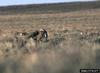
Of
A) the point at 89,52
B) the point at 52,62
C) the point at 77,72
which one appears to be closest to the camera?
the point at 77,72

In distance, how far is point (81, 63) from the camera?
1401 cm

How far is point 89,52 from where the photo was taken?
1527cm

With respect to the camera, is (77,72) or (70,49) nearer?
(77,72)

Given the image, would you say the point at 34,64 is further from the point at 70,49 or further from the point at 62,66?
the point at 70,49

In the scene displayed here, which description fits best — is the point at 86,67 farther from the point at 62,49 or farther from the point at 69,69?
the point at 62,49

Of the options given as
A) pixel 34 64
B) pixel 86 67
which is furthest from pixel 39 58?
pixel 86 67

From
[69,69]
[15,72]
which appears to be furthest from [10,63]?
[69,69]

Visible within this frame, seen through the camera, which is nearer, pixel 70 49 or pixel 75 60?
pixel 75 60

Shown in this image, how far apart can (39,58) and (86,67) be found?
5.05 feet

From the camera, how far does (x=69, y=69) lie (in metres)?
13.5

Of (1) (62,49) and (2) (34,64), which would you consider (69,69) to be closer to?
(2) (34,64)

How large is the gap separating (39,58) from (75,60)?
1.07m

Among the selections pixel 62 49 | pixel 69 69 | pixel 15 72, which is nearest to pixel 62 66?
pixel 69 69

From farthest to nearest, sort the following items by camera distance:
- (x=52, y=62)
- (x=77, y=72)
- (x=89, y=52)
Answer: (x=89, y=52)
(x=52, y=62)
(x=77, y=72)
